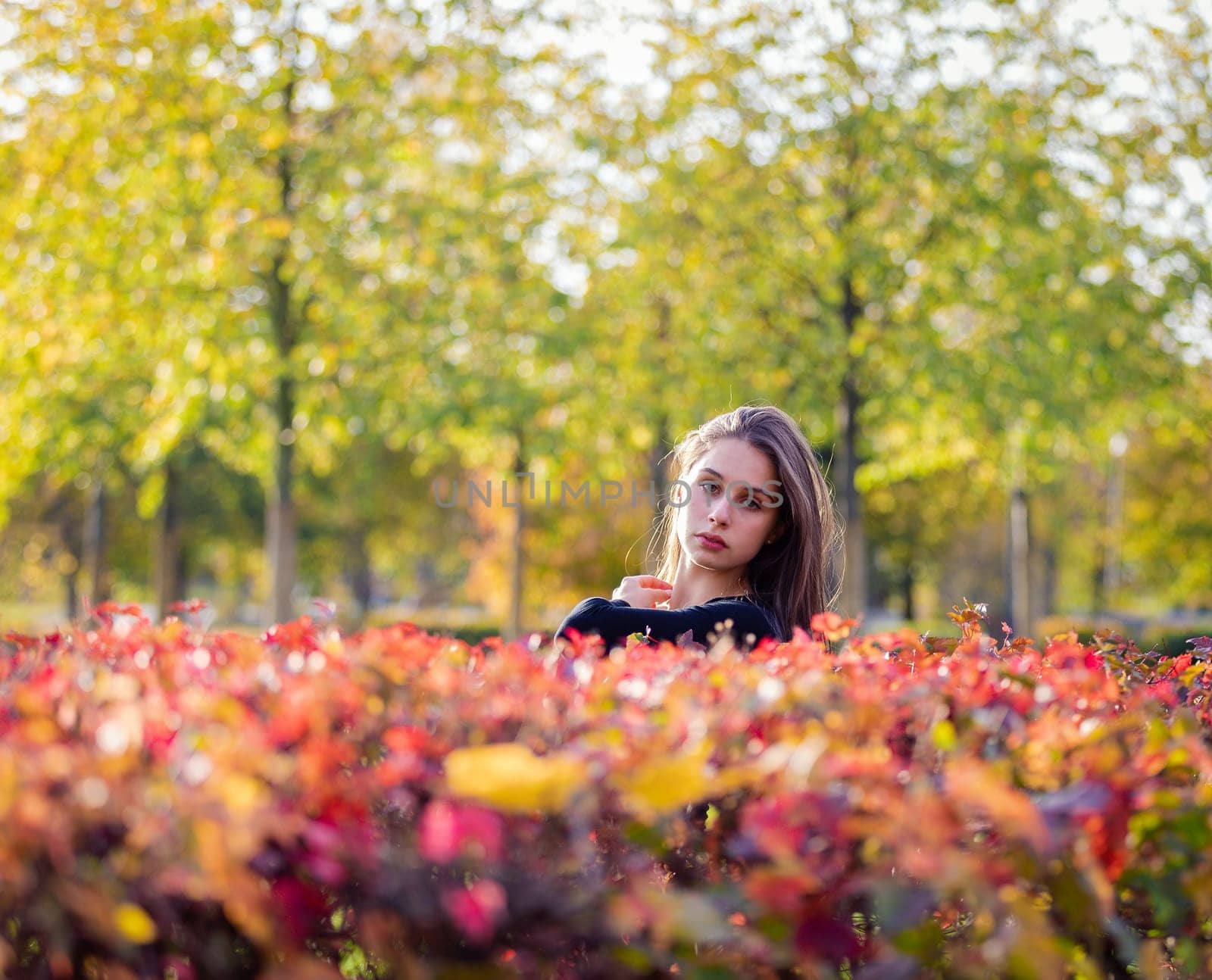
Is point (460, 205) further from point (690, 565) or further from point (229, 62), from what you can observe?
point (690, 565)

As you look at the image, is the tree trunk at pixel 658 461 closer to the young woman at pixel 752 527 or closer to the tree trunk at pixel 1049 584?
the young woman at pixel 752 527

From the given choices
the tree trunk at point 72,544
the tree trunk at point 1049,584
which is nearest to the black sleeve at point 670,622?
the tree trunk at point 72,544

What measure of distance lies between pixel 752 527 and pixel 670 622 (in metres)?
0.48

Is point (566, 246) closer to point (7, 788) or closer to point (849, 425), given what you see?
point (849, 425)

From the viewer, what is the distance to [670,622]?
3193mm

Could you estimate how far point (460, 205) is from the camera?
10.9 m

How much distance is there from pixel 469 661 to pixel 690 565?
1.56m

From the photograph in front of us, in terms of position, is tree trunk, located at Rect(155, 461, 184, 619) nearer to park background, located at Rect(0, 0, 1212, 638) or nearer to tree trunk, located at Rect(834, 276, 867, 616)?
park background, located at Rect(0, 0, 1212, 638)

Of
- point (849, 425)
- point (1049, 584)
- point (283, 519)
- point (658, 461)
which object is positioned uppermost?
point (849, 425)

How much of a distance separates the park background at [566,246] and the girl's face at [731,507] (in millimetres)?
7019

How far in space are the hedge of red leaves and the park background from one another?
8525mm

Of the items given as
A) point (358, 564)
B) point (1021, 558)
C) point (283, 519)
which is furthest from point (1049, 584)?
point (283, 519)

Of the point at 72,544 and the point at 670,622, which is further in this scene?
the point at 72,544

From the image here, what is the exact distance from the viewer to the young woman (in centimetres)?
348
